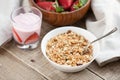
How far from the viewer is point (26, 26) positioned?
38.3 inches

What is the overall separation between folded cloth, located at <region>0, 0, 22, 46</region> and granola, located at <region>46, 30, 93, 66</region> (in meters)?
0.15

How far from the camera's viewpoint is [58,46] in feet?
3.16

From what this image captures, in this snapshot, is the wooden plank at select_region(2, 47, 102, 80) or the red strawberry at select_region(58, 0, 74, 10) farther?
the red strawberry at select_region(58, 0, 74, 10)

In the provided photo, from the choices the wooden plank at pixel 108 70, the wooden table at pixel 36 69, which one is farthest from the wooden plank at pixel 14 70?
the wooden plank at pixel 108 70

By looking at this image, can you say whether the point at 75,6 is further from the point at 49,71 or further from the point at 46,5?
the point at 49,71

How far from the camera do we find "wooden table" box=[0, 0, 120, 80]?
0.92 metres

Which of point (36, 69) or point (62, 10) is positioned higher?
point (62, 10)

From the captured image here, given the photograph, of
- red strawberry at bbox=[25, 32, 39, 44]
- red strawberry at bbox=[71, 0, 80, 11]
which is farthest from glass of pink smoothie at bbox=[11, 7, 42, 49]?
red strawberry at bbox=[71, 0, 80, 11]

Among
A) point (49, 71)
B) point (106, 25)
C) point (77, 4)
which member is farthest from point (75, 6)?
point (49, 71)

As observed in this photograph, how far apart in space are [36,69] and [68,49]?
0.11 m

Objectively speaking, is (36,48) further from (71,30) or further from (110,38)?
(110,38)

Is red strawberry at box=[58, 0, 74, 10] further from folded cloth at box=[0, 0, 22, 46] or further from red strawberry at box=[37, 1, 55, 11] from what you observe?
folded cloth at box=[0, 0, 22, 46]

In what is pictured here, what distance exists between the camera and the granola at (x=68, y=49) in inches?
36.1

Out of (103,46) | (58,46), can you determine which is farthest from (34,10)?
(103,46)
